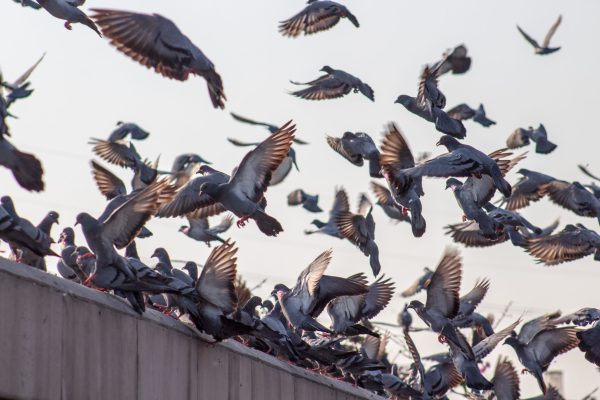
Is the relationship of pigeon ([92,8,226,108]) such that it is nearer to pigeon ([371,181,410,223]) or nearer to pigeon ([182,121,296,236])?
pigeon ([182,121,296,236])

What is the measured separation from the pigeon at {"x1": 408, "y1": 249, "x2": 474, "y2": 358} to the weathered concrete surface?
449cm

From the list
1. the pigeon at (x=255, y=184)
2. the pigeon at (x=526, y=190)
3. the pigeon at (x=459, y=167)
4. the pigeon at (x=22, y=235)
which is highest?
the pigeon at (x=526, y=190)

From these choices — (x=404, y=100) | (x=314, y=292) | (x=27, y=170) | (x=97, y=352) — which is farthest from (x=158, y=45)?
(x=404, y=100)

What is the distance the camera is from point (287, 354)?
1909 centimetres

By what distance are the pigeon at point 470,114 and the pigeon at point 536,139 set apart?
0.56 m

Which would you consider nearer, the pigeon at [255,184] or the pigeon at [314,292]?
the pigeon at [255,184]

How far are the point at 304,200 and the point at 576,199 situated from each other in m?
7.27

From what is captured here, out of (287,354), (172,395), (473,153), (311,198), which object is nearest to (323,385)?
(287,354)

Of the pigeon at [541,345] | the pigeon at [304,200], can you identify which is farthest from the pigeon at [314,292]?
the pigeon at [304,200]

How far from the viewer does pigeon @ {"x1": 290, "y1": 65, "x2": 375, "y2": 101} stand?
24219 millimetres

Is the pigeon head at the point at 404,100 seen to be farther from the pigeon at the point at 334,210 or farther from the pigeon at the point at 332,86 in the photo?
the pigeon at the point at 334,210

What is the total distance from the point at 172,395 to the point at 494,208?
388 inches

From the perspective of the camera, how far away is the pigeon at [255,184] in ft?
58.2

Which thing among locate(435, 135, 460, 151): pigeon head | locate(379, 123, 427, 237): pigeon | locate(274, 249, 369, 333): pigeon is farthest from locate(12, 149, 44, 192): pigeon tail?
locate(435, 135, 460, 151): pigeon head
